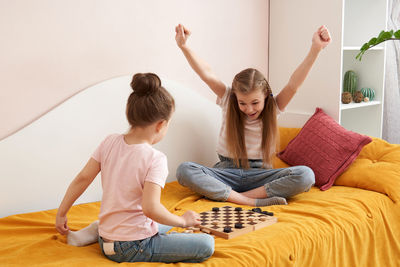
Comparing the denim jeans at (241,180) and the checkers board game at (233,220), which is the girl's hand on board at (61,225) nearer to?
the checkers board game at (233,220)

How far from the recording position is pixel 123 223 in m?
1.22

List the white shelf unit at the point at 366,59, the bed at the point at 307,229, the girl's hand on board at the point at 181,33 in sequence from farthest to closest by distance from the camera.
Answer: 1. the white shelf unit at the point at 366,59
2. the girl's hand on board at the point at 181,33
3. the bed at the point at 307,229

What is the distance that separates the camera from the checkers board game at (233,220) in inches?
56.1

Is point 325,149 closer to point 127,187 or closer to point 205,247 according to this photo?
point 205,247

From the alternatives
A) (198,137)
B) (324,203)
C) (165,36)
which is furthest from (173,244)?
(165,36)

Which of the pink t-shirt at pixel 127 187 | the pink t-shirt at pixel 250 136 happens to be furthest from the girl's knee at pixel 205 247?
the pink t-shirt at pixel 250 136

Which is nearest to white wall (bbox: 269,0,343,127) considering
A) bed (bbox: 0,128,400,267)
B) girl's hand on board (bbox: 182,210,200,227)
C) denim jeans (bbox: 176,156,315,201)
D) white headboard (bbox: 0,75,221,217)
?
bed (bbox: 0,128,400,267)

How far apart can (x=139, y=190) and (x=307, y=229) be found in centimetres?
63

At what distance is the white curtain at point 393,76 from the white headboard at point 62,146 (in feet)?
4.54

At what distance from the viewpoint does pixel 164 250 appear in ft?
4.02

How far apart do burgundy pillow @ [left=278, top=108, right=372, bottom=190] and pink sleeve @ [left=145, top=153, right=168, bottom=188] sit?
1.00 metres

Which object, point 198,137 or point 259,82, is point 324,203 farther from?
point 198,137

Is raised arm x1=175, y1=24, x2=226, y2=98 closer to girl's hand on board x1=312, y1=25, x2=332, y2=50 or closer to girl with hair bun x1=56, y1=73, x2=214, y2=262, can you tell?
girl's hand on board x1=312, y1=25, x2=332, y2=50

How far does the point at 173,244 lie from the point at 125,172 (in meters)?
0.24
